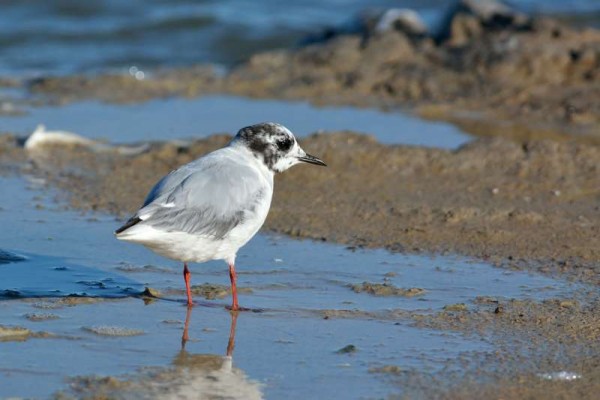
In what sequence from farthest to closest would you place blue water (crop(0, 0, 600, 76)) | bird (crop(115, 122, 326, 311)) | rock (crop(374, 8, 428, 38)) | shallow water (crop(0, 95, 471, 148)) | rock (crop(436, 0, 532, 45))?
blue water (crop(0, 0, 600, 76)) → rock (crop(374, 8, 428, 38)) → rock (crop(436, 0, 532, 45)) → shallow water (crop(0, 95, 471, 148)) → bird (crop(115, 122, 326, 311))

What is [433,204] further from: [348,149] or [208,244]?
[208,244]

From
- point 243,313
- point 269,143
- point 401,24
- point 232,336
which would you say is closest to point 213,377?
point 232,336

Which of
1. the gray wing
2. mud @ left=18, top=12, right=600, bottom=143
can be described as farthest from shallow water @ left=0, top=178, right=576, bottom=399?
mud @ left=18, top=12, right=600, bottom=143

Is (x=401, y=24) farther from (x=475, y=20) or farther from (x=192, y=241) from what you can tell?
(x=192, y=241)

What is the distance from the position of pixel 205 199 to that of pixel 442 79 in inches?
249

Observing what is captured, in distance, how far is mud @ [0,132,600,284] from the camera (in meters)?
7.62

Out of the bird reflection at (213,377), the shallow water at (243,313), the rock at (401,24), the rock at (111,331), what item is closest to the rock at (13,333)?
the shallow water at (243,313)

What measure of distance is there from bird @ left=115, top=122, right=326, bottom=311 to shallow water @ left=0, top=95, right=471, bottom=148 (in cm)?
381

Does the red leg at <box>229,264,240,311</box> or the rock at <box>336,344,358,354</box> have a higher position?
the red leg at <box>229,264,240,311</box>

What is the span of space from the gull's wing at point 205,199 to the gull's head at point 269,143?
347mm

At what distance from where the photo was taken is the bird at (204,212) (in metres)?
6.03

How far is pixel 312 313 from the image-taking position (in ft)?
20.1

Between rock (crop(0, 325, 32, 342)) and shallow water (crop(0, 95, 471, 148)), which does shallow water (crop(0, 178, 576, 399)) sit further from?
shallow water (crop(0, 95, 471, 148))

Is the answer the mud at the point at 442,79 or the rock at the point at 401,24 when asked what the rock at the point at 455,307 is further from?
the rock at the point at 401,24
